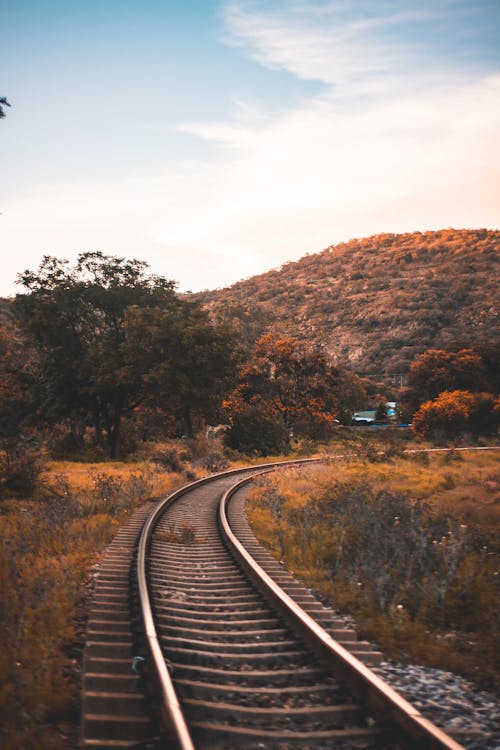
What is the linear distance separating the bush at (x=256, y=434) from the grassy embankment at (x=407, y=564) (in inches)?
726

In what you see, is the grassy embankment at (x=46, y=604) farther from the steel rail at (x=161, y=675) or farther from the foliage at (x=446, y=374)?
the foliage at (x=446, y=374)

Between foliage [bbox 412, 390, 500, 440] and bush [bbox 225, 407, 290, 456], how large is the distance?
13.5m

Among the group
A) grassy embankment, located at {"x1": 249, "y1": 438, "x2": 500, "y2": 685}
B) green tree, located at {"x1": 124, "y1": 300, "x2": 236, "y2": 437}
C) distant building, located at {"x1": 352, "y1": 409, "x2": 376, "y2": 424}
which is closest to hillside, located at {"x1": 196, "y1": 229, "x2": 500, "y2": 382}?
distant building, located at {"x1": 352, "y1": 409, "x2": 376, "y2": 424}

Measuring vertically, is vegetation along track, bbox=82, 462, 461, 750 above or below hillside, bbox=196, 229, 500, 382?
below

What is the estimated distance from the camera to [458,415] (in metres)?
41.8

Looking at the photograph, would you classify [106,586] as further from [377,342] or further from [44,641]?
[377,342]

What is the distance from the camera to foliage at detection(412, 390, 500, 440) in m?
41.8

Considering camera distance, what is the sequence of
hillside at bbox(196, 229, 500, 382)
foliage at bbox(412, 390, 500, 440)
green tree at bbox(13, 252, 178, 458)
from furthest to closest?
hillside at bbox(196, 229, 500, 382) < foliage at bbox(412, 390, 500, 440) < green tree at bbox(13, 252, 178, 458)

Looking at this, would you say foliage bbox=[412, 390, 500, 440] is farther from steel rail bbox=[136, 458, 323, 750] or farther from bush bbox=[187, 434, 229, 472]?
steel rail bbox=[136, 458, 323, 750]

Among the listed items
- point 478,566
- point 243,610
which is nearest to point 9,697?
point 243,610

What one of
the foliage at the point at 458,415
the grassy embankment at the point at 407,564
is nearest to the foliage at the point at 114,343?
the grassy embankment at the point at 407,564

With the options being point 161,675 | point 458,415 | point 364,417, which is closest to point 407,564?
point 161,675

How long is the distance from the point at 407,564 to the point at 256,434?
26476 millimetres

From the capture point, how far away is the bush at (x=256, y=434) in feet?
111
